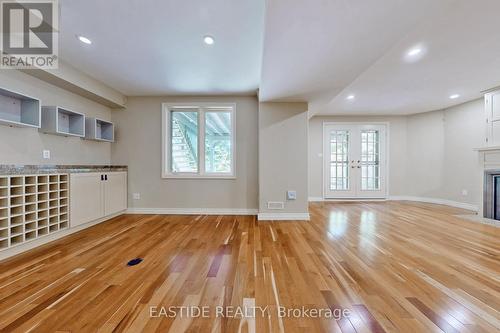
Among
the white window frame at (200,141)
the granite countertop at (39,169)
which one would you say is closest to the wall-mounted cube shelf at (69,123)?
the granite countertop at (39,169)

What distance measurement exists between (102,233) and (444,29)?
4.81 meters

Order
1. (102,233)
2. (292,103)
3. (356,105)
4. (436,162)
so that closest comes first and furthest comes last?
(102,233) → (292,103) → (356,105) → (436,162)

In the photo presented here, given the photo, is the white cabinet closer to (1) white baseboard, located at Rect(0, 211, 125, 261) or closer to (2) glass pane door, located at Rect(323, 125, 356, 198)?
(1) white baseboard, located at Rect(0, 211, 125, 261)

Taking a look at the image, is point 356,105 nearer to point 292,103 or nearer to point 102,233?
point 292,103

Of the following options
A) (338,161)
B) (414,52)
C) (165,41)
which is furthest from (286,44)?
(338,161)

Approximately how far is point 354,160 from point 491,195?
2.62 metres

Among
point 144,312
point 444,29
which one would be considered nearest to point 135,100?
point 144,312

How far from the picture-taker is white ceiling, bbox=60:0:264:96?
6.00 feet

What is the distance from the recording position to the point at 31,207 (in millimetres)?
A: 2459

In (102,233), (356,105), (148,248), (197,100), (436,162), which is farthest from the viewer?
(436,162)

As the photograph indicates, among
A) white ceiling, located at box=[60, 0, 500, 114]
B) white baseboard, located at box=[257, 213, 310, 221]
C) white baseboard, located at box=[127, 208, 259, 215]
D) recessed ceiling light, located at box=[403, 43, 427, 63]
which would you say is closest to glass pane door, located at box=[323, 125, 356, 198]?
white ceiling, located at box=[60, 0, 500, 114]

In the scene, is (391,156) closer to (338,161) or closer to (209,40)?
(338,161)

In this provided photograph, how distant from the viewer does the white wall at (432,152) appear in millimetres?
4543

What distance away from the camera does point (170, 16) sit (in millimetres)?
1928
